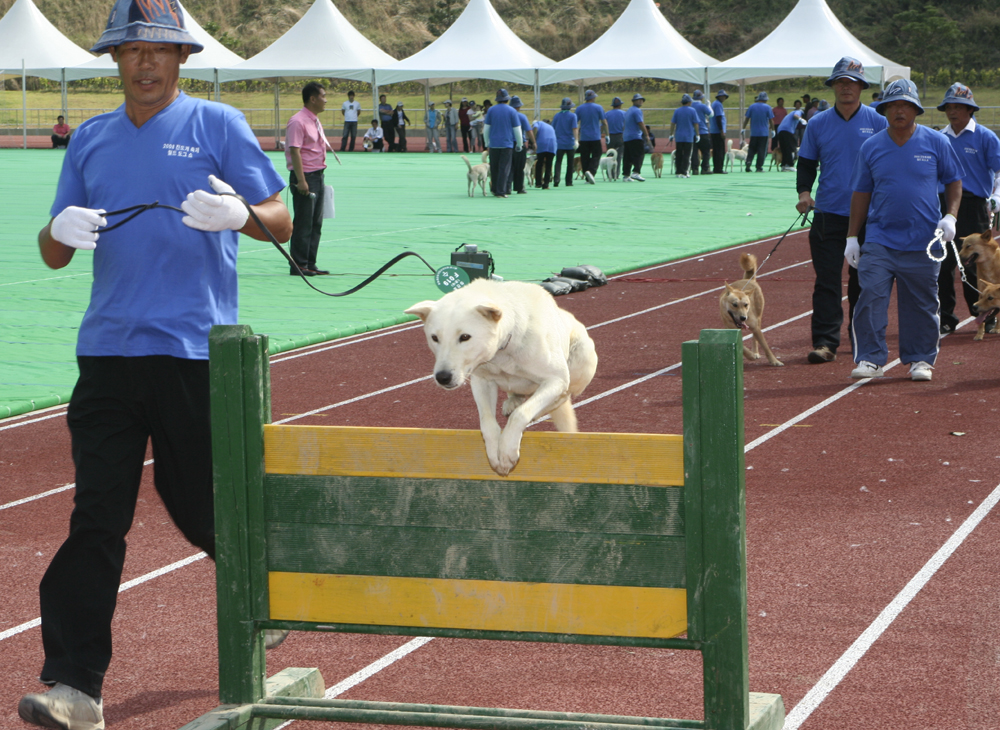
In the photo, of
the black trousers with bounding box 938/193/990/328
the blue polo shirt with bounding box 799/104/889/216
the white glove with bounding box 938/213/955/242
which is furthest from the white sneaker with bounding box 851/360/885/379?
the black trousers with bounding box 938/193/990/328

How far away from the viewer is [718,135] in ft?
124

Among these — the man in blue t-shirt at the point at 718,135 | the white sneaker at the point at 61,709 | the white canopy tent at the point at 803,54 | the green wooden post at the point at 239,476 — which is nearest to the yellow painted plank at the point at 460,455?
the green wooden post at the point at 239,476

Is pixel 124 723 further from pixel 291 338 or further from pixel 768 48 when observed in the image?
pixel 768 48

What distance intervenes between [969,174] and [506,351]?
29.5 feet

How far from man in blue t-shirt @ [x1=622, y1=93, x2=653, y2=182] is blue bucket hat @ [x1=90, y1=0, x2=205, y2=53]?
28997 millimetres

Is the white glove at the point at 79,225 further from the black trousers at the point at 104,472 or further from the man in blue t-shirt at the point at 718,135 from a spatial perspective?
the man in blue t-shirt at the point at 718,135

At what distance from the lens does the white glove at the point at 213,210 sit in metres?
3.90

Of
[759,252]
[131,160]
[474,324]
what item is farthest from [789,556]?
[759,252]

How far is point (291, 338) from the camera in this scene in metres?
11.8

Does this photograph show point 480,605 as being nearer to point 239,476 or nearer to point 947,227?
point 239,476

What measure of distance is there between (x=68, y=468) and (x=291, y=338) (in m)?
4.29

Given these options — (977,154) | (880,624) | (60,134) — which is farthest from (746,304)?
(60,134)

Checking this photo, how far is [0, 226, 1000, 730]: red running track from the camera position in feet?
14.6

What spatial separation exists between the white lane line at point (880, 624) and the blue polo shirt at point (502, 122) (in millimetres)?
20520
